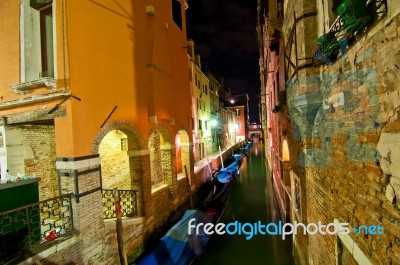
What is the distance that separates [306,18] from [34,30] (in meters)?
6.41

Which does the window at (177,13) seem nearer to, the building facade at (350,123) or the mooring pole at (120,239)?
the building facade at (350,123)

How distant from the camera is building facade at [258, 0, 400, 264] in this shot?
7.00 ft

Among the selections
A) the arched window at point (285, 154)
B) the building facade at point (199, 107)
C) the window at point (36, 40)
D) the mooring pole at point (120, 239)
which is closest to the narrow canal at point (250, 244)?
the mooring pole at point (120, 239)

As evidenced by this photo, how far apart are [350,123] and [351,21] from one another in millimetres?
1232

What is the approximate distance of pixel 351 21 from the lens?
244 centimetres

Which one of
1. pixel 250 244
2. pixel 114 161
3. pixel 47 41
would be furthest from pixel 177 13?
pixel 250 244

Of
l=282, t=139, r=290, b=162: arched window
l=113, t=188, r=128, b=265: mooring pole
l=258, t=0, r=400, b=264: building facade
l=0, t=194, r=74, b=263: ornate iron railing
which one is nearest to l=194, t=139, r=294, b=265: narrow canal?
l=113, t=188, r=128, b=265: mooring pole

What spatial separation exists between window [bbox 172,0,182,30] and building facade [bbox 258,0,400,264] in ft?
24.9

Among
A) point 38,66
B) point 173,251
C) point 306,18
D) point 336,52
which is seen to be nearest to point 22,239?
point 173,251

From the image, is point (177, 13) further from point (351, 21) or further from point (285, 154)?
point (351, 21)

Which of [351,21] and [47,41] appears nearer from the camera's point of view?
[351,21]

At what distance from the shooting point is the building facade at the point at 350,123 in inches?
84.0

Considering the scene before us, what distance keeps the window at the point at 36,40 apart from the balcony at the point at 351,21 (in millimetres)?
6032

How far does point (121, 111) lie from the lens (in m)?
6.79
